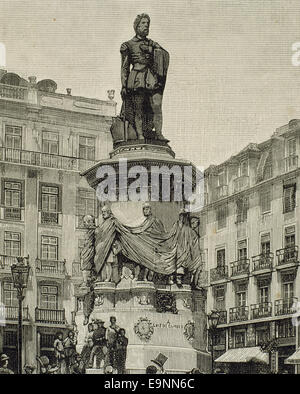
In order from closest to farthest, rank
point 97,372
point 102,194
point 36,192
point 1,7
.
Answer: point 97,372 → point 102,194 → point 1,7 → point 36,192

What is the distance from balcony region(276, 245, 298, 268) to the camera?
58.1 ft

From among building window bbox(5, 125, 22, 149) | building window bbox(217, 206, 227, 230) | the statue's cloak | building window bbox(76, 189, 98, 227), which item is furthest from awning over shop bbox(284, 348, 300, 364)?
building window bbox(5, 125, 22, 149)

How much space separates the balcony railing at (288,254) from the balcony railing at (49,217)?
3.59 m

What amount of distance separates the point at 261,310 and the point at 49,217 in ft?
12.1

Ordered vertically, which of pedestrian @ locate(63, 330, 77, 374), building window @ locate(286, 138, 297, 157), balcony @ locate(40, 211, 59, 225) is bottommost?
pedestrian @ locate(63, 330, 77, 374)

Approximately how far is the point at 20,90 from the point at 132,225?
5488 millimetres

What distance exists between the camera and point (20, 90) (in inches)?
736

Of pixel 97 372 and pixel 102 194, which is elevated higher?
pixel 102 194

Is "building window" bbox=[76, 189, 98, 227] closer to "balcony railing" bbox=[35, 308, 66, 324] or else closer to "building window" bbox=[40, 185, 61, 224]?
"building window" bbox=[40, 185, 61, 224]

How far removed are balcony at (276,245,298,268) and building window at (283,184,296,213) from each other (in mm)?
618

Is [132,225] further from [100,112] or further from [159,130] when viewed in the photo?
[100,112]
